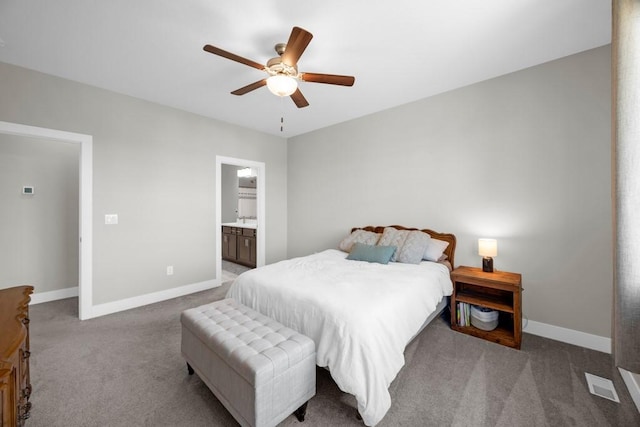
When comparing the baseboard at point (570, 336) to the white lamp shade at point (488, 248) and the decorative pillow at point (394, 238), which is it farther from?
the decorative pillow at point (394, 238)

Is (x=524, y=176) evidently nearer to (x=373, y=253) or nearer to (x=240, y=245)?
(x=373, y=253)

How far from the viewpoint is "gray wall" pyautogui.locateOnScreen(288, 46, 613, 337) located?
91.7 inches

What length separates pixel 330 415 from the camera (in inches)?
63.3

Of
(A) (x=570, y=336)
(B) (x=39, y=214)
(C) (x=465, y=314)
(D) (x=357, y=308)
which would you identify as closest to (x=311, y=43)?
(D) (x=357, y=308)

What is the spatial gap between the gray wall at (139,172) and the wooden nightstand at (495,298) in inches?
136

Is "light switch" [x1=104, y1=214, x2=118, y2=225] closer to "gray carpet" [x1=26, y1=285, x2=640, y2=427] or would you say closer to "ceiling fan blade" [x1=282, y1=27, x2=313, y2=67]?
"gray carpet" [x1=26, y1=285, x2=640, y2=427]

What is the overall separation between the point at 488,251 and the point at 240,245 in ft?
14.7

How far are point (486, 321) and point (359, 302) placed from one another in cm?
168

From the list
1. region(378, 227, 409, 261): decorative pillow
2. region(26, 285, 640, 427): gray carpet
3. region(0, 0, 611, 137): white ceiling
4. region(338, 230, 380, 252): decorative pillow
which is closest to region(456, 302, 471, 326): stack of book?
region(26, 285, 640, 427): gray carpet

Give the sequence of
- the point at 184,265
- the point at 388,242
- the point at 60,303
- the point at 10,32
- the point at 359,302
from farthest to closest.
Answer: the point at 184,265 → the point at 60,303 → the point at 388,242 → the point at 10,32 → the point at 359,302

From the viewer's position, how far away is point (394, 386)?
6.10 feet

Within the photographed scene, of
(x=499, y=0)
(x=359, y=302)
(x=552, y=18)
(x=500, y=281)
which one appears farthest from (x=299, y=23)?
(x=500, y=281)

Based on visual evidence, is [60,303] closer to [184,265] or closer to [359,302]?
[184,265]

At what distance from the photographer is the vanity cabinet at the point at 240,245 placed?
523cm
